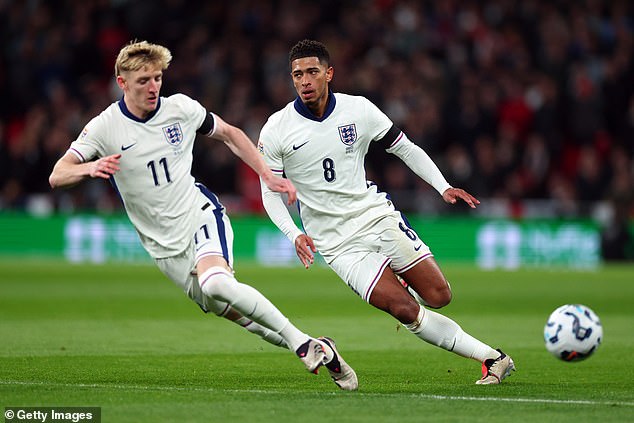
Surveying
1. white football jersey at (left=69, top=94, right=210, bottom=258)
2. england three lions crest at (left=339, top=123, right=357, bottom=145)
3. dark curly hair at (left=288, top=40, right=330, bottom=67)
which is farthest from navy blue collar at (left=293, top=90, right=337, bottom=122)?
white football jersey at (left=69, top=94, right=210, bottom=258)

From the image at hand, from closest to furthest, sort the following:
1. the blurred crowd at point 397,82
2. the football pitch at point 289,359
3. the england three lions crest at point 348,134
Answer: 1. the football pitch at point 289,359
2. the england three lions crest at point 348,134
3. the blurred crowd at point 397,82

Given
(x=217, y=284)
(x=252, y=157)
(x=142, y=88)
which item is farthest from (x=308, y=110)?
(x=217, y=284)

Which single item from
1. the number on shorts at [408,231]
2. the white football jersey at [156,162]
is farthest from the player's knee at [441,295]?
the white football jersey at [156,162]

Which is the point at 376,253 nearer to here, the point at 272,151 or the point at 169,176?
the point at 272,151

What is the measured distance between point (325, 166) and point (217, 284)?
1.56 metres

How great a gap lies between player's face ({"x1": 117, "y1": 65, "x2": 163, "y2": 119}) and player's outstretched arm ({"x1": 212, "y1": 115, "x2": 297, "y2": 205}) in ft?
1.64

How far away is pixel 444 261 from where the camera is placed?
2358cm

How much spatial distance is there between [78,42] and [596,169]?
11.1 metres

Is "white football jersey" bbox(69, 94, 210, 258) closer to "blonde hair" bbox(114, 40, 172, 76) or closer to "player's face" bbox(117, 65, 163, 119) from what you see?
"player's face" bbox(117, 65, 163, 119)

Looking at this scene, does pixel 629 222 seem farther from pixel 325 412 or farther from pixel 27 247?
pixel 325 412

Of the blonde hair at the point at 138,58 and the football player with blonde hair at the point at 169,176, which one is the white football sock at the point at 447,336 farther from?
the blonde hair at the point at 138,58

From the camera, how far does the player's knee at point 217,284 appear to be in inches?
A: 305

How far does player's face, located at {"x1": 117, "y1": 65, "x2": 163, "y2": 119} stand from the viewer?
807cm

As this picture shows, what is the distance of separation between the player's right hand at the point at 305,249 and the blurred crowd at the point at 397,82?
14443 mm
